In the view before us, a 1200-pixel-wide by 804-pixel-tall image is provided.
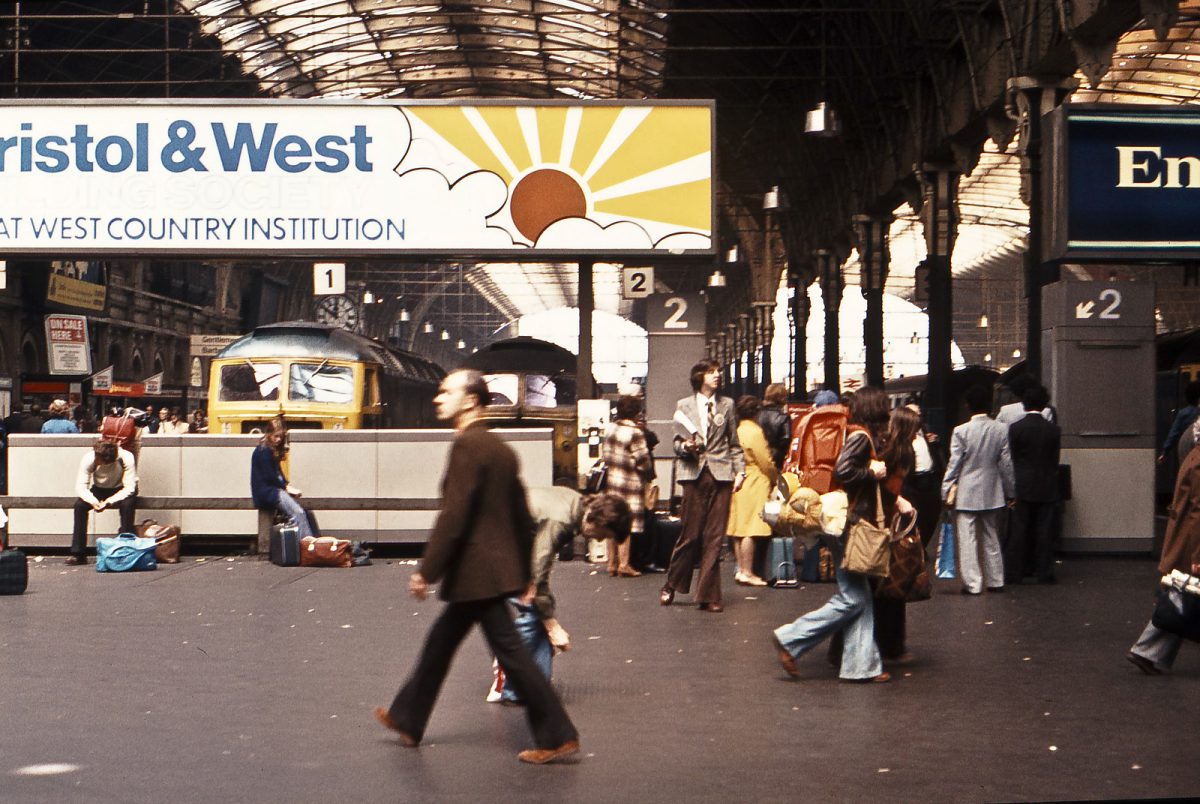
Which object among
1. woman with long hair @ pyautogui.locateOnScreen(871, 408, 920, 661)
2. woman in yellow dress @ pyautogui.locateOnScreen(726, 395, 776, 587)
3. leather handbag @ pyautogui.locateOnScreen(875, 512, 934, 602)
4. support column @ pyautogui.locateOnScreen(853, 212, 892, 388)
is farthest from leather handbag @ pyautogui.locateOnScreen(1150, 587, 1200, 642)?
support column @ pyautogui.locateOnScreen(853, 212, 892, 388)

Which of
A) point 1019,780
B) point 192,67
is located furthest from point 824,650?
point 192,67

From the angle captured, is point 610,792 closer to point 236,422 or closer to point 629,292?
point 629,292

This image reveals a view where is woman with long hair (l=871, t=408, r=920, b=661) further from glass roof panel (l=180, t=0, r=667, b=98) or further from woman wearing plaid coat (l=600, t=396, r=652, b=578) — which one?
glass roof panel (l=180, t=0, r=667, b=98)

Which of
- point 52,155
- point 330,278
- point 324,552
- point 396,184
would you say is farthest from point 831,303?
point 324,552

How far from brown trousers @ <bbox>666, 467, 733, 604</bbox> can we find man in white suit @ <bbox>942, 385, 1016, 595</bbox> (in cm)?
216

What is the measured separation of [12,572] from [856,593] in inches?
301

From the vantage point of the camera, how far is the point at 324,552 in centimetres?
1636

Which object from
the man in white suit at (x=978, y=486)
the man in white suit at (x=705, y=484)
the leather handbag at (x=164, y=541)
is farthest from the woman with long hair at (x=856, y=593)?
the leather handbag at (x=164, y=541)

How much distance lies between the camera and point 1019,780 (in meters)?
6.31

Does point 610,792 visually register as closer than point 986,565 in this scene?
Yes

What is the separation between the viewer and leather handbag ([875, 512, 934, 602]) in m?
8.84

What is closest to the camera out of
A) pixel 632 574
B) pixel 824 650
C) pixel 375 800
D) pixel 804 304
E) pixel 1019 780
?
pixel 375 800

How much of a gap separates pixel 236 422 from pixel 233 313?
141 feet

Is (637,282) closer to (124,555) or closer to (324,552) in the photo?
(324,552)
